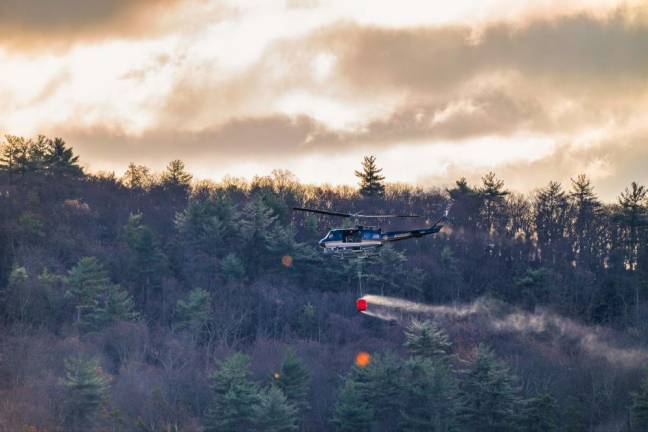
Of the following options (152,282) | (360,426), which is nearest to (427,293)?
(152,282)

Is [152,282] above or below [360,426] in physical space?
above

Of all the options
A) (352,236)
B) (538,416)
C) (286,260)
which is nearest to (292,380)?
(538,416)

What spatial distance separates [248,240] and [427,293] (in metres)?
23.0

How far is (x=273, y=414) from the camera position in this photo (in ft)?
255

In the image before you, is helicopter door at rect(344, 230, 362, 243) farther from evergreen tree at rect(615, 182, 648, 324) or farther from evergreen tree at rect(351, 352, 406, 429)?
evergreen tree at rect(615, 182, 648, 324)

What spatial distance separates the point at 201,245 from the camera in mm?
121250

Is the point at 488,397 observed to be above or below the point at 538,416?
above

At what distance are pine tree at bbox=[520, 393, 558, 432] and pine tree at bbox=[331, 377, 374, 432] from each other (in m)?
12.6

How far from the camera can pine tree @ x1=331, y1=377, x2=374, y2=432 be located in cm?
8169

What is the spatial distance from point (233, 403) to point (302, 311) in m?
37.8

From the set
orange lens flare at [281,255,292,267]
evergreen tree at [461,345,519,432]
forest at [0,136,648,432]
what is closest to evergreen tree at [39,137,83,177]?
forest at [0,136,648,432]

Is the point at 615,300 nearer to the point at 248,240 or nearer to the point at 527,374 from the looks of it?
the point at 527,374

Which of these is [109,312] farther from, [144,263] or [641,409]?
[641,409]

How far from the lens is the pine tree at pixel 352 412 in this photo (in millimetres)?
81688
